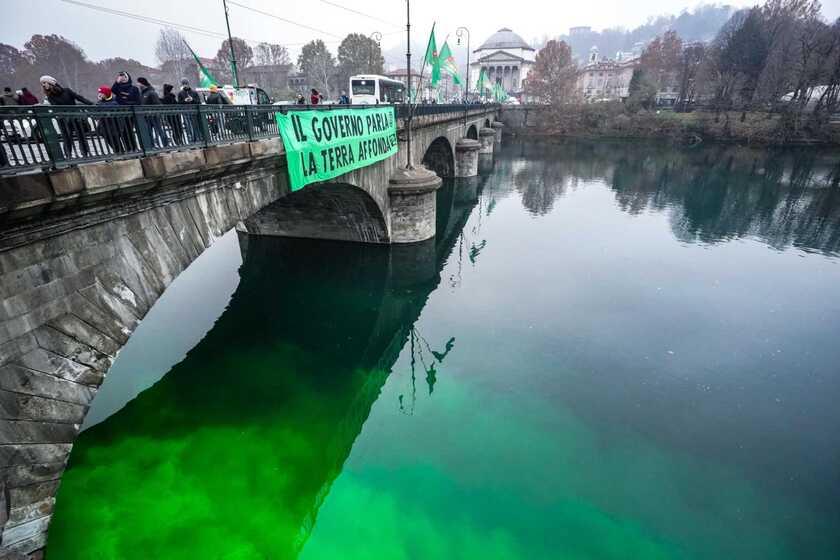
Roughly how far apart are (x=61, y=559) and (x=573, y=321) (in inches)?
537

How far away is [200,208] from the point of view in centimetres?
736

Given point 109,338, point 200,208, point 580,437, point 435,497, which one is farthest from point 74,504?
point 580,437

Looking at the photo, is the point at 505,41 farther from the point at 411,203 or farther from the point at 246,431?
the point at 246,431

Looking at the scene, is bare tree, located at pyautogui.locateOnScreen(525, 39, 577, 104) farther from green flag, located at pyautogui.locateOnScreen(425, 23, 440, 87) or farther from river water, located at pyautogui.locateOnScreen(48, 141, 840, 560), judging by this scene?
river water, located at pyautogui.locateOnScreen(48, 141, 840, 560)

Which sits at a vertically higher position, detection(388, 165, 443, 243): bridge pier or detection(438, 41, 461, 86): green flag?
detection(438, 41, 461, 86): green flag

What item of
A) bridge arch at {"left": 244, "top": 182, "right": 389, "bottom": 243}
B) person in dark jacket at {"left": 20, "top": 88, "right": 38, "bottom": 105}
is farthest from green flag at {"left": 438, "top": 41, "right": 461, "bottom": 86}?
person in dark jacket at {"left": 20, "top": 88, "right": 38, "bottom": 105}

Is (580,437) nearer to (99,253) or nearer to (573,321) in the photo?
(573,321)

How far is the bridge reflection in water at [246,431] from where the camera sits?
7.15 meters

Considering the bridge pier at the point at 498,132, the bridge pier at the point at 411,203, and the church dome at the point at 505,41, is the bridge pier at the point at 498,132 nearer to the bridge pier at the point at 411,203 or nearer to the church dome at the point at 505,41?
the bridge pier at the point at 411,203

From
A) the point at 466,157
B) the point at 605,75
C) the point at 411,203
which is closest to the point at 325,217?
the point at 411,203

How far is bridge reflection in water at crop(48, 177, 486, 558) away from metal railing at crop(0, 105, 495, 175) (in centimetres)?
609

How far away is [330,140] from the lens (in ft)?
37.7

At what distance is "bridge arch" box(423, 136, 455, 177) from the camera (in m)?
33.6

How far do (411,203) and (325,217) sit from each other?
4.07m
